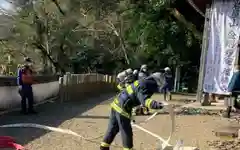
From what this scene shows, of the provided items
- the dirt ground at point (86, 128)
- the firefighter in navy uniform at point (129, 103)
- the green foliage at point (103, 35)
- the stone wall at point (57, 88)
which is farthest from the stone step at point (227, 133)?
the green foliage at point (103, 35)

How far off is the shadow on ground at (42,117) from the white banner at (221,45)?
436 cm

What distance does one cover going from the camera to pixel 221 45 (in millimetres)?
13406

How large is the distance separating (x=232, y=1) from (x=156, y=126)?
5.34 m

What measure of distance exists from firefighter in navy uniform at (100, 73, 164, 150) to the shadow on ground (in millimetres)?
2281

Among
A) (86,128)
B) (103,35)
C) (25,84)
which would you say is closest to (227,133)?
(86,128)

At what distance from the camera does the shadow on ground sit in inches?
340

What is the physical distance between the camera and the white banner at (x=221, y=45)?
13148 mm

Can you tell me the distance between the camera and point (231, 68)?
1315 cm

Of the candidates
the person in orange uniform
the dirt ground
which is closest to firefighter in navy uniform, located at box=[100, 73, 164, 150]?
the dirt ground

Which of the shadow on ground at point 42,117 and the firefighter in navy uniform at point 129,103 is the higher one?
the firefighter in navy uniform at point 129,103

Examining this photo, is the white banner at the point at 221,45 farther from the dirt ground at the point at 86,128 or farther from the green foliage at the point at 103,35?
the green foliage at the point at 103,35

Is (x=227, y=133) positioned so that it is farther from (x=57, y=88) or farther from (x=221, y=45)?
(x=57, y=88)

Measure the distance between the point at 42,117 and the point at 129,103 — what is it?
5.61 meters

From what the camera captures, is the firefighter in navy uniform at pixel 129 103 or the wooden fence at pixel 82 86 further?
the wooden fence at pixel 82 86
